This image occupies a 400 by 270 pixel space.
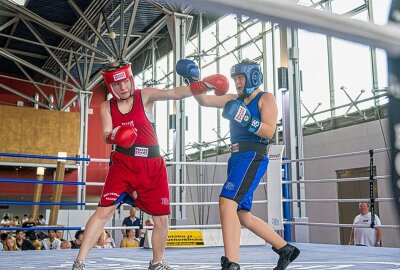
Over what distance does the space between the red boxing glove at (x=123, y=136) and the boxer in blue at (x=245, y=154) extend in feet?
1.41

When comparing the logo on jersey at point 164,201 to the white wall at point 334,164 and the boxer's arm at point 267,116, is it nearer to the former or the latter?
the boxer's arm at point 267,116

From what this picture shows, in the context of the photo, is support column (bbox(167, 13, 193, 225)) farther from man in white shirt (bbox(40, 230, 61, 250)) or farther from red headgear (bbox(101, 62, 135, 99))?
red headgear (bbox(101, 62, 135, 99))

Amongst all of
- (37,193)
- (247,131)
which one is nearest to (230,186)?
(247,131)

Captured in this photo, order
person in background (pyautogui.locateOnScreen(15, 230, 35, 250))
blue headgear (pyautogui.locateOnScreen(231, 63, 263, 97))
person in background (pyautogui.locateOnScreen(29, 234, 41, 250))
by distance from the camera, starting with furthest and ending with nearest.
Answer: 1. person in background (pyautogui.locateOnScreen(29, 234, 41, 250))
2. person in background (pyautogui.locateOnScreen(15, 230, 35, 250))
3. blue headgear (pyautogui.locateOnScreen(231, 63, 263, 97))

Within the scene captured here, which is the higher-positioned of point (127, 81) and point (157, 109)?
point (157, 109)

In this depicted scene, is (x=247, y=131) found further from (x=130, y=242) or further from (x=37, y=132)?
(x=37, y=132)

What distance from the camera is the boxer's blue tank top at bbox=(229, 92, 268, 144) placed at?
235cm

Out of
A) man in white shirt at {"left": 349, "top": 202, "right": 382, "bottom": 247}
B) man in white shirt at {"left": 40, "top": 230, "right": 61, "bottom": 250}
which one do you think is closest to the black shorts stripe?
man in white shirt at {"left": 349, "top": 202, "right": 382, "bottom": 247}

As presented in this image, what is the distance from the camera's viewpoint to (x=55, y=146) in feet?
44.6

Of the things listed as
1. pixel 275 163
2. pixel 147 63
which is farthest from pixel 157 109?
pixel 275 163

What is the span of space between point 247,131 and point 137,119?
57 centimetres

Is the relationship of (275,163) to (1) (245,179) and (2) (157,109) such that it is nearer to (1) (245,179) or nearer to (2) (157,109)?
(1) (245,179)

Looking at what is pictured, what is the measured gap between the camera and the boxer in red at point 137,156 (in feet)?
7.86

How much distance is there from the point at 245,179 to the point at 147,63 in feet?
45.4
